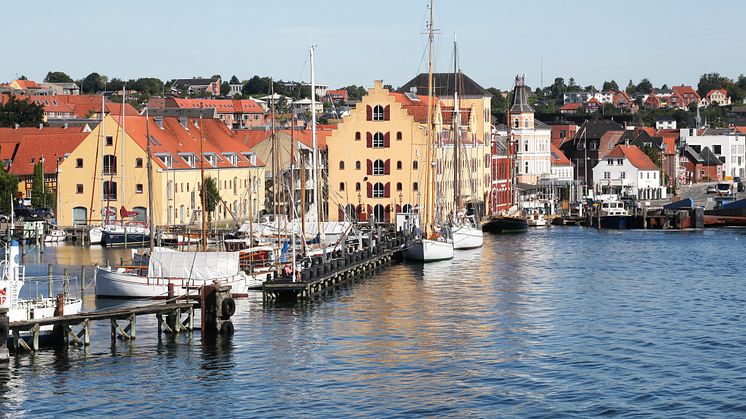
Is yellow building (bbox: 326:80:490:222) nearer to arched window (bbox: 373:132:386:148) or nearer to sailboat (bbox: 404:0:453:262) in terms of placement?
arched window (bbox: 373:132:386:148)

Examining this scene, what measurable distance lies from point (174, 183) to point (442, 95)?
45.1 metres

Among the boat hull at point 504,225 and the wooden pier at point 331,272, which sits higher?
the boat hull at point 504,225

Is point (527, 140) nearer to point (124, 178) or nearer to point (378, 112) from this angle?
point (378, 112)

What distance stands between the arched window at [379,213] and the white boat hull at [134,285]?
56967 millimetres

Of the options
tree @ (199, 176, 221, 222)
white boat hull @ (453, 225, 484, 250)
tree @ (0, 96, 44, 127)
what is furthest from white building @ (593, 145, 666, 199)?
white boat hull @ (453, 225, 484, 250)

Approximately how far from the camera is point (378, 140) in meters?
128

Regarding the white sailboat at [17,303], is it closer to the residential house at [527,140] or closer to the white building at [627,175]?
the residential house at [527,140]

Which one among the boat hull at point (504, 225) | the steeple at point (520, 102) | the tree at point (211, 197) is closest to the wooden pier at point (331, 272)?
the tree at point (211, 197)

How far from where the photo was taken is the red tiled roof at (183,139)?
119 meters

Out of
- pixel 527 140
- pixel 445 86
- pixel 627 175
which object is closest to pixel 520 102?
pixel 527 140

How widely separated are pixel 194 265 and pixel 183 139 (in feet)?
192

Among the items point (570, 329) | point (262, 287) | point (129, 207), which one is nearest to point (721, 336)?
point (570, 329)

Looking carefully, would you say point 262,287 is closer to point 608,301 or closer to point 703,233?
point 608,301

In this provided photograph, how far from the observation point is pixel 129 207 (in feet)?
382
